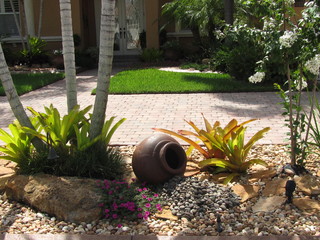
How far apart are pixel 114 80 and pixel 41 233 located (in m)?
9.07

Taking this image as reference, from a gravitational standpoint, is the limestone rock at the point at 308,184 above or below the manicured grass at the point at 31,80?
below

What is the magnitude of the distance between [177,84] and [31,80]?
463 centimetres

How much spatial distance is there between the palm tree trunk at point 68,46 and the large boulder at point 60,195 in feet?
3.66

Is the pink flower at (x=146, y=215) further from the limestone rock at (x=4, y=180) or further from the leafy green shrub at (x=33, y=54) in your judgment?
the leafy green shrub at (x=33, y=54)

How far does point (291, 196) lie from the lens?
3947 millimetres

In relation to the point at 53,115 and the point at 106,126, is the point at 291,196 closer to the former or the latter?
the point at 106,126

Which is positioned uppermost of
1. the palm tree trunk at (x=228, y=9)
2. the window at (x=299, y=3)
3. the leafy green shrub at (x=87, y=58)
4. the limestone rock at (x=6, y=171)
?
the window at (x=299, y=3)

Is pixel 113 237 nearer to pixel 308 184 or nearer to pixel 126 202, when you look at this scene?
pixel 126 202

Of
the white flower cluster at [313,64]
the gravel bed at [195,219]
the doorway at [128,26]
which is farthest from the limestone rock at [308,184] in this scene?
the doorway at [128,26]

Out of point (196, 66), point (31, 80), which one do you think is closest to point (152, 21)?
point (196, 66)

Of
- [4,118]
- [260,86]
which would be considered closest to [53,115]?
[4,118]

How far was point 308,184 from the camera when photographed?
4.24m

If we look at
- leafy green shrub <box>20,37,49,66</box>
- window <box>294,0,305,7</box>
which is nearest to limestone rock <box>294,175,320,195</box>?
window <box>294,0,305,7</box>

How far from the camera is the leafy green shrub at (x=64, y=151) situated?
444 cm
